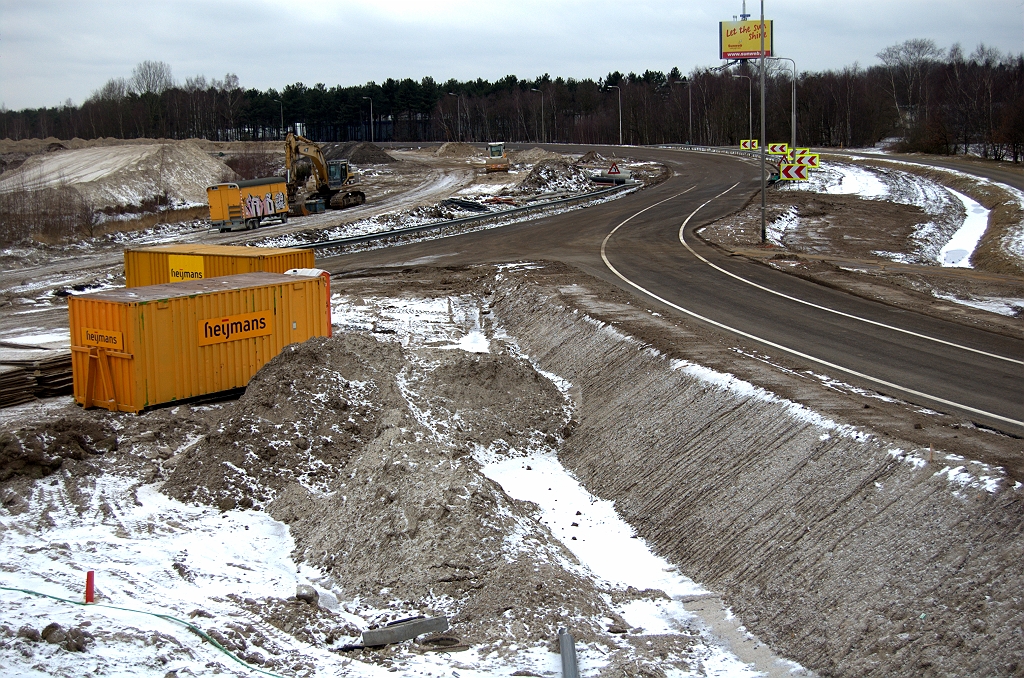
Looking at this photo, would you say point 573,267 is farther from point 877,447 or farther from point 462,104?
point 462,104

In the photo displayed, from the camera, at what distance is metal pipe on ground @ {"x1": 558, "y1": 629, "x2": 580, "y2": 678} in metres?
8.98

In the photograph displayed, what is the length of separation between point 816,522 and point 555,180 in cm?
4175

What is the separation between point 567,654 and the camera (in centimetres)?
927

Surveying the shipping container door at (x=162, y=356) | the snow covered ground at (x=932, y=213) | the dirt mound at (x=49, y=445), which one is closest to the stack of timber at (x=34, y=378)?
the shipping container door at (x=162, y=356)

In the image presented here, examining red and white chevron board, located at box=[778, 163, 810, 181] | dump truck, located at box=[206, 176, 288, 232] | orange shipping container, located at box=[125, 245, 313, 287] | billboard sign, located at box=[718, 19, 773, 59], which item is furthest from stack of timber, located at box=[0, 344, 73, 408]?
billboard sign, located at box=[718, 19, 773, 59]

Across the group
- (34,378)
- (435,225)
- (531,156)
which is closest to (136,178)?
(435,225)

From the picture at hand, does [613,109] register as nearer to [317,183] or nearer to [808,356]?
[317,183]

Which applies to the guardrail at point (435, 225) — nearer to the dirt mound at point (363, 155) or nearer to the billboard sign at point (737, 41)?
the dirt mound at point (363, 155)

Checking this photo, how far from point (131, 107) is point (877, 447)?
5355 inches

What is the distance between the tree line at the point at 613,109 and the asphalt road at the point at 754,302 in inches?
1511

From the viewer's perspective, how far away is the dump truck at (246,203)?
136 feet

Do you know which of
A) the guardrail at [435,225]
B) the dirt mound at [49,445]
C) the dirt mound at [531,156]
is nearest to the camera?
the dirt mound at [49,445]

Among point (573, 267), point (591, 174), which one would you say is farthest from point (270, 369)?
point (591, 174)

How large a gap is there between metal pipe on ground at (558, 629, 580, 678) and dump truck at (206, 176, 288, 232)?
119ft
